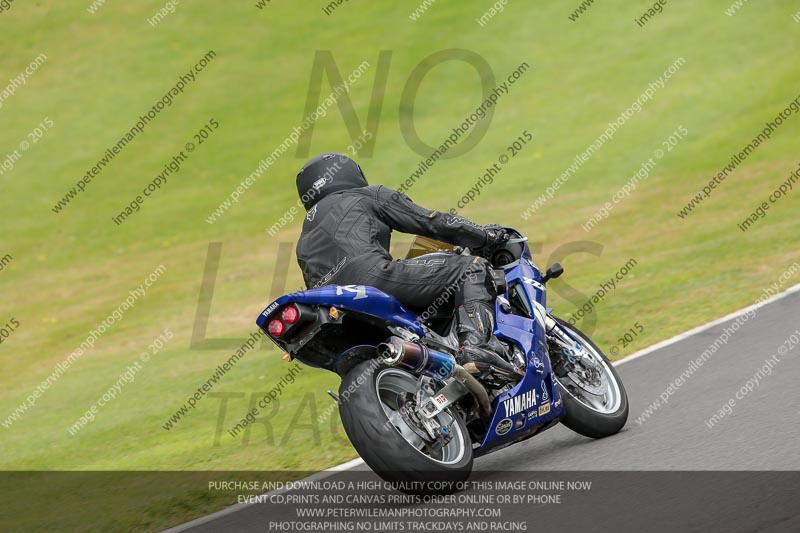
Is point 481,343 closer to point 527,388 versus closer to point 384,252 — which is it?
point 527,388

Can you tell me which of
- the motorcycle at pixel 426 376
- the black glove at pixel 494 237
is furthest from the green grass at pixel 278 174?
the black glove at pixel 494 237

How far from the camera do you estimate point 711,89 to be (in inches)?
1000

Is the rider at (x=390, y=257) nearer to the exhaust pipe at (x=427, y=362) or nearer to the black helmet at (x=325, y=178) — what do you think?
the black helmet at (x=325, y=178)

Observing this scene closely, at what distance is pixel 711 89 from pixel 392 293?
20907mm

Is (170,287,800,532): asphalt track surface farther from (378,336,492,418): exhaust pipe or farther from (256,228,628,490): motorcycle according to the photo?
(378,336,492,418): exhaust pipe

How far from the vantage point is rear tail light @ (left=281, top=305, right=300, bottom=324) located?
5.74 metres

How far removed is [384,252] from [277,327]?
39.0 inches

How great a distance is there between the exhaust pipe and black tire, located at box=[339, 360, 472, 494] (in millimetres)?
145

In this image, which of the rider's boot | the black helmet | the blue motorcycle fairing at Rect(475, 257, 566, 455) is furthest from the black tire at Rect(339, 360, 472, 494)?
the black helmet

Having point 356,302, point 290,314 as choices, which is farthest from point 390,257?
point 290,314

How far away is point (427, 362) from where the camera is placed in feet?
19.7

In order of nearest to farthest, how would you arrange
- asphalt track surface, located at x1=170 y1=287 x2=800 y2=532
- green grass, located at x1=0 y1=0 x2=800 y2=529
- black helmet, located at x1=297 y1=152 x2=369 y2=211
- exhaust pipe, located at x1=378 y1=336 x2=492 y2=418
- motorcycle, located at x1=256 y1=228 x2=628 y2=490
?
asphalt track surface, located at x1=170 y1=287 x2=800 y2=532, motorcycle, located at x1=256 y1=228 x2=628 y2=490, exhaust pipe, located at x1=378 y1=336 x2=492 y2=418, black helmet, located at x1=297 y1=152 x2=369 y2=211, green grass, located at x1=0 y1=0 x2=800 y2=529

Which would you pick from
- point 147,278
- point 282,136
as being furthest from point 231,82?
point 147,278

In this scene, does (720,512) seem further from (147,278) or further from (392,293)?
(147,278)
